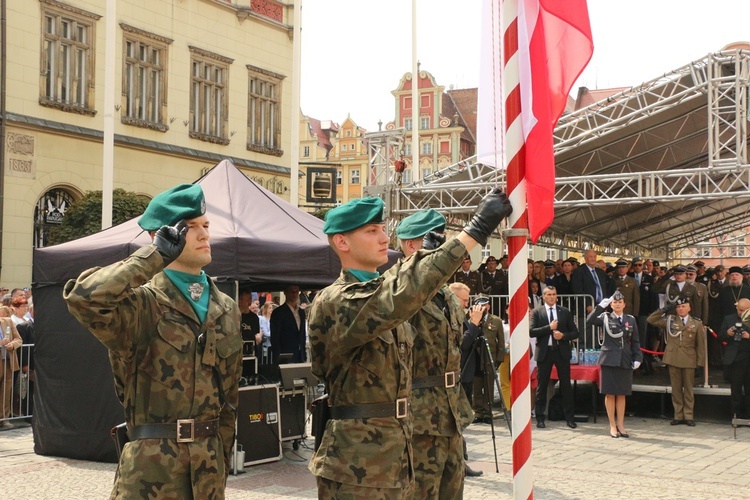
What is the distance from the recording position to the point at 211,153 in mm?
30438

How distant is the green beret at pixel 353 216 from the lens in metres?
4.39

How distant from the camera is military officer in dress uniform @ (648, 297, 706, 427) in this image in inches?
543

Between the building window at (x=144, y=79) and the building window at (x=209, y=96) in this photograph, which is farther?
the building window at (x=209, y=96)

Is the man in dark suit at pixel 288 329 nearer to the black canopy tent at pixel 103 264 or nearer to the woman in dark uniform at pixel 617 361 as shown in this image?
the black canopy tent at pixel 103 264

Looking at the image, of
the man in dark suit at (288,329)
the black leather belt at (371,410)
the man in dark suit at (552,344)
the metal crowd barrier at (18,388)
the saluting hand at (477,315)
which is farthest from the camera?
the man in dark suit at (552,344)

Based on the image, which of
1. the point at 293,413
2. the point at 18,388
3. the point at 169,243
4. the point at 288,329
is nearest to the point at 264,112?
the point at 18,388

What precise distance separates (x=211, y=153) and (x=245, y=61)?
3796 millimetres

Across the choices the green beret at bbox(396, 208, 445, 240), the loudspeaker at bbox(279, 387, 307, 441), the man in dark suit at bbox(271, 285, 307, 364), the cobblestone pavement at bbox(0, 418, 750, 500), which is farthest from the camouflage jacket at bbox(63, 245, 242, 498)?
the man in dark suit at bbox(271, 285, 307, 364)

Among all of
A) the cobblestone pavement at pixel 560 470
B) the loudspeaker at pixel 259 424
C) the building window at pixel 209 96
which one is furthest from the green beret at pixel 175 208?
the building window at pixel 209 96

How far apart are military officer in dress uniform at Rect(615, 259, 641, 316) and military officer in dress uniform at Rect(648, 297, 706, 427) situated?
10.8ft

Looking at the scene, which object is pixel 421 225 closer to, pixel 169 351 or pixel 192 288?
pixel 192 288

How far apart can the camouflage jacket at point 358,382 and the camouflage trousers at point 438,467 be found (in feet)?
2.75

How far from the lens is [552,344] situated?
46.1 ft

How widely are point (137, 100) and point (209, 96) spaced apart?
131 inches
